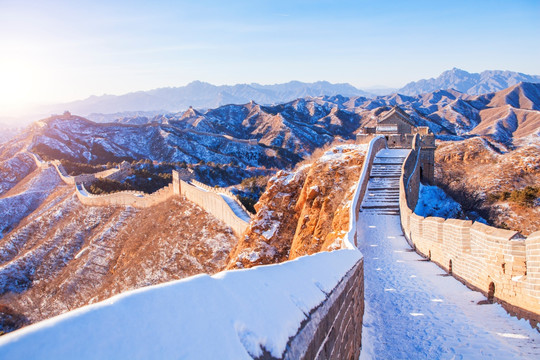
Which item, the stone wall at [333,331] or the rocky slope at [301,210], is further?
the rocky slope at [301,210]

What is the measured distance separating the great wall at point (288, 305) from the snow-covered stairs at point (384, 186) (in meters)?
6.92

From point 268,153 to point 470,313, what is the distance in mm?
81567

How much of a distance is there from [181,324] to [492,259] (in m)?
6.18

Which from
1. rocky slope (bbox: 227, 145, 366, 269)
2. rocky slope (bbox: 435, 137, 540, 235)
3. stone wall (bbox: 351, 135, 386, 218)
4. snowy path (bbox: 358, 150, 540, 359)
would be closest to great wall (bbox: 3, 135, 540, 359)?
→ snowy path (bbox: 358, 150, 540, 359)

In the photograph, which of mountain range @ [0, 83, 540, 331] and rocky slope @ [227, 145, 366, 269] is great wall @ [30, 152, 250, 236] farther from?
rocky slope @ [227, 145, 366, 269]

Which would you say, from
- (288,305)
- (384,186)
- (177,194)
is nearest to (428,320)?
(288,305)

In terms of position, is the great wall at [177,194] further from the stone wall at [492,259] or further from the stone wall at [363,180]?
the stone wall at [492,259]

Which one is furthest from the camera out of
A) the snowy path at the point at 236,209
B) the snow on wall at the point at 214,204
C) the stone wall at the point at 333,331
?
the snowy path at the point at 236,209

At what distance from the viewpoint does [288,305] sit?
9.00 feet

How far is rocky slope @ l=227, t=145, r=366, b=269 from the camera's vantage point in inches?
534

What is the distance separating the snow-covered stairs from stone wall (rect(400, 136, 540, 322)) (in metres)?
4.45

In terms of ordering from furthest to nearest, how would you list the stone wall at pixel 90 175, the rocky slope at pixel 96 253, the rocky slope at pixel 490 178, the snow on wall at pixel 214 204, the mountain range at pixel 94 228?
the stone wall at pixel 90 175, the mountain range at pixel 94 228, the rocky slope at pixel 96 253, the snow on wall at pixel 214 204, the rocky slope at pixel 490 178

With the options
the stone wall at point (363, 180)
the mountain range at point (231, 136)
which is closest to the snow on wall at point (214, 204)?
the stone wall at point (363, 180)

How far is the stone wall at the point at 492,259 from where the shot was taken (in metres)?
5.34
